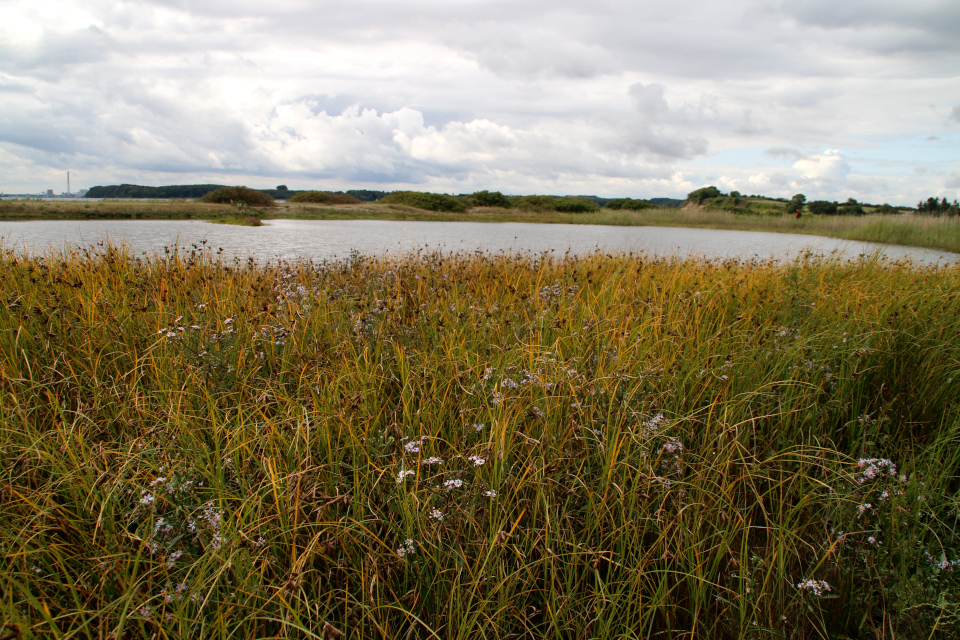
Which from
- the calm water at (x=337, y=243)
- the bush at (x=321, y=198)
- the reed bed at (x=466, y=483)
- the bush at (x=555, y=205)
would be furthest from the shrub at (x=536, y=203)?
the reed bed at (x=466, y=483)

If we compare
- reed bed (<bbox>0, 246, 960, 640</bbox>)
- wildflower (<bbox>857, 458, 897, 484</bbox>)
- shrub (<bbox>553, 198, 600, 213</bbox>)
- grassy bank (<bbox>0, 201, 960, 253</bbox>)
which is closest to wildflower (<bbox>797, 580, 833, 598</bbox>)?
reed bed (<bbox>0, 246, 960, 640</bbox>)

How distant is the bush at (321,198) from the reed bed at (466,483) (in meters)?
35.4

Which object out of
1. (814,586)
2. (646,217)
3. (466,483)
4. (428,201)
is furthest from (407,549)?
(428,201)

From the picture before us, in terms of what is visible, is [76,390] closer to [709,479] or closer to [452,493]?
[452,493]

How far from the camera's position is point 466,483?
151 centimetres

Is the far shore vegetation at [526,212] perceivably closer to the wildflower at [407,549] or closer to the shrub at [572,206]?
the shrub at [572,206]

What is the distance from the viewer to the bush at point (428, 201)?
133 feet

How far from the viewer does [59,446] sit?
1.91 meters

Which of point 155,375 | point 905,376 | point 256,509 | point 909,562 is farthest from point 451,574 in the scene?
point 905,376

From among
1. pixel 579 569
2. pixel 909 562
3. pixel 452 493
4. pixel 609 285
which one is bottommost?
pixel 579 569

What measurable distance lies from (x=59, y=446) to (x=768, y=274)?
665 centimetres

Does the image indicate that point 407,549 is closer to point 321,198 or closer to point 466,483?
point 466,483

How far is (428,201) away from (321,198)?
31.3ft

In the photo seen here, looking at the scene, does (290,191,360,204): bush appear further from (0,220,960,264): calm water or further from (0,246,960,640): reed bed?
(0,246,960,640): reed bed
